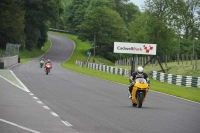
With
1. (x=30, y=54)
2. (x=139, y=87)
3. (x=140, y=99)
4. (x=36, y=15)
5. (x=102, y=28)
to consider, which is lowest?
(x=30, y=54)

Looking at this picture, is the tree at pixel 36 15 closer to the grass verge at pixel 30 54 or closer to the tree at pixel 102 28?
the grass verge at pixel 30 54

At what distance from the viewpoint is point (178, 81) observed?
4203 cm

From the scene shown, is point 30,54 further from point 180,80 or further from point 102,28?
point 180,80

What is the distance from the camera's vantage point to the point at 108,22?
125688 millimetres

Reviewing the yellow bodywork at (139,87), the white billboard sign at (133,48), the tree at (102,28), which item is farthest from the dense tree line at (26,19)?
the yellow bodywork at (139,87)

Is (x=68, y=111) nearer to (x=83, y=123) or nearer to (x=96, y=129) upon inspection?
(x=83, y=123)

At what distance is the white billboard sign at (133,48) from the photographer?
6091 cm

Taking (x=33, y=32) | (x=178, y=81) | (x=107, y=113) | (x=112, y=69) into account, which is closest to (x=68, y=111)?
(x=107, y=113)

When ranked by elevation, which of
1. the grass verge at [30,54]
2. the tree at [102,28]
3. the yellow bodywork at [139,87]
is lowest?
the grass verge at [30,54]

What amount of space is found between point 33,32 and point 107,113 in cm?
9347

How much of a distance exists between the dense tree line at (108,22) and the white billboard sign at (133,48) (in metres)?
6.54

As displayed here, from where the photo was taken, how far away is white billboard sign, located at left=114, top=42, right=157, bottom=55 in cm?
6091

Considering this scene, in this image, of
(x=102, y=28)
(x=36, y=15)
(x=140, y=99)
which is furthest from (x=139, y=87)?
(x=102, y=28)

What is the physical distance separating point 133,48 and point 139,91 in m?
41.3
